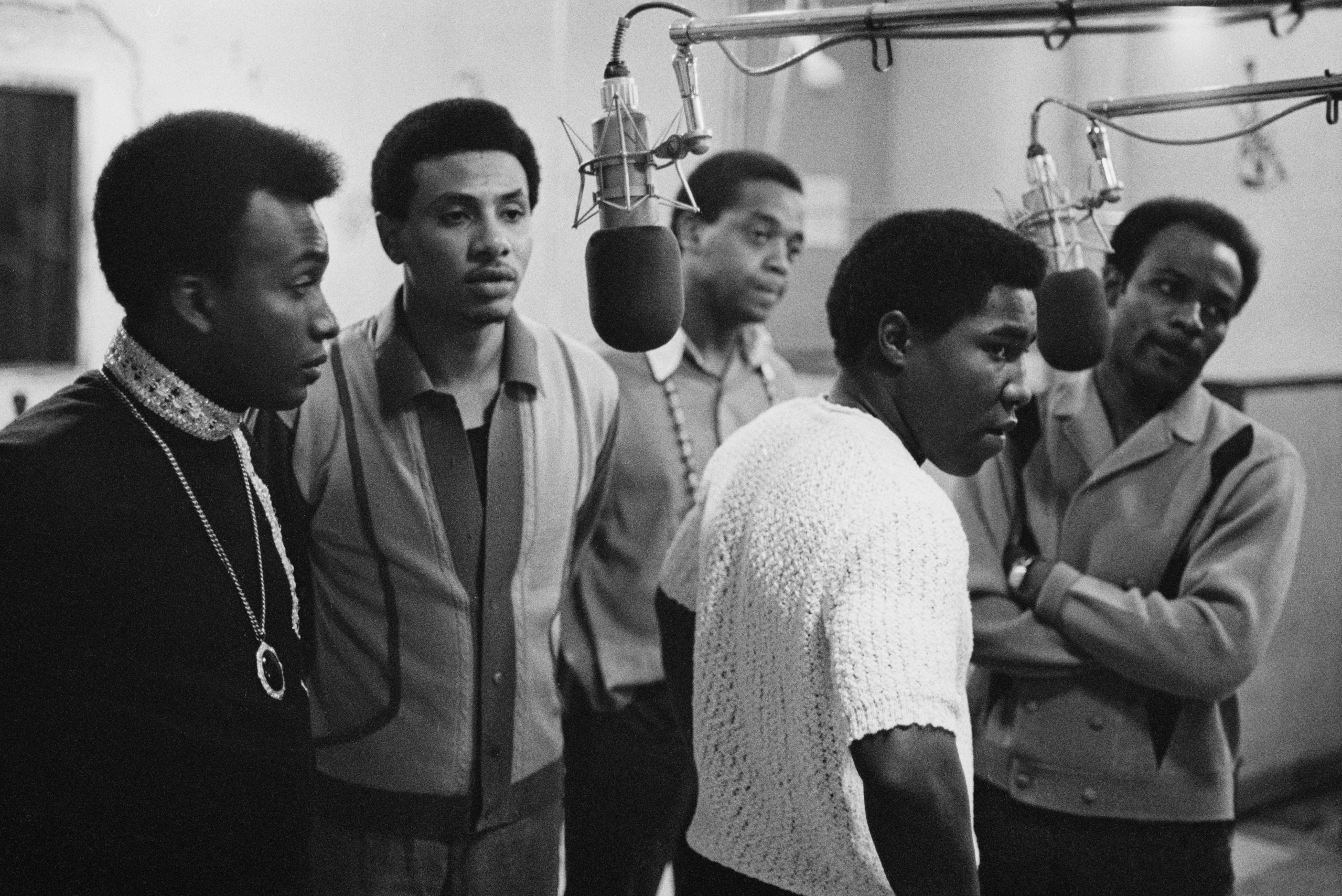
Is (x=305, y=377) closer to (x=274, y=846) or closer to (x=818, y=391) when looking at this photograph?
(x=274, y=846)

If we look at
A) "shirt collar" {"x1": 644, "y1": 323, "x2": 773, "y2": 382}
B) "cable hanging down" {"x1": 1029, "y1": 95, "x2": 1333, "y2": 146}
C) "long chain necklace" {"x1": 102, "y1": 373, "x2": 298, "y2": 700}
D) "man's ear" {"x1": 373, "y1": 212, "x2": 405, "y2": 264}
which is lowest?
"long chain necklace" {"x1": 102, "y1": 373, "x2": 298, "y2": 700}

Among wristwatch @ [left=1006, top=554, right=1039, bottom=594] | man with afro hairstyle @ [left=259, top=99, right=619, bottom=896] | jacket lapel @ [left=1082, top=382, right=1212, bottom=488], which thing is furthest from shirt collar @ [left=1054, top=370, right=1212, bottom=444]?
man with afro hairstyle @ [left=259, top=99, right=619, bottom=896]

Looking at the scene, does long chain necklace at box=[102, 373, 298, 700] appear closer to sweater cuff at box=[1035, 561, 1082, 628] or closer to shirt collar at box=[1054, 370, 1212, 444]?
sweater cuff at box=[1035, 561, 1082, 628]

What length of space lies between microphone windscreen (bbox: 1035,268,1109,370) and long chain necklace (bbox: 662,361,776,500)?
787 mm

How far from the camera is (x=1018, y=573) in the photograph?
2061mm

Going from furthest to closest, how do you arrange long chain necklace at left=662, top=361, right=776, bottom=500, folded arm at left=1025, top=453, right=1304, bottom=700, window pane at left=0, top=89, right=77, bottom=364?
long chain necklace at left=662, top=361, right=776, bottom=500 < folded arm at left=1025, top=453, right=1304, bottom=700 < window pane at left=0, top=89, right=77, bottom=364

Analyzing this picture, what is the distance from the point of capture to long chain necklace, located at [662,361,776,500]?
246 cm

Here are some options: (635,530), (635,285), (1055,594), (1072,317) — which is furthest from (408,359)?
(1055,594)

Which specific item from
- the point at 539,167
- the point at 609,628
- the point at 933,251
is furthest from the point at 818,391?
the point at 933,251

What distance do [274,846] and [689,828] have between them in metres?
0.50

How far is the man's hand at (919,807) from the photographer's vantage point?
1.27 meters

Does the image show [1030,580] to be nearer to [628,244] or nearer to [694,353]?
[694,353]

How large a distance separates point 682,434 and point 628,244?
45.3 inches

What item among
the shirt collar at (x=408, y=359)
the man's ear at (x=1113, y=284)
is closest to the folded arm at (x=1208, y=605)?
the man's ear at (x=1113, y=284)
